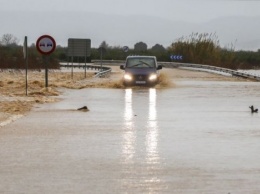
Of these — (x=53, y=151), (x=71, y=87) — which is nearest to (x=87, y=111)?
(x=53, y=151)

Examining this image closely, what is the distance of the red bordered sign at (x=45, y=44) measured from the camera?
103 ft

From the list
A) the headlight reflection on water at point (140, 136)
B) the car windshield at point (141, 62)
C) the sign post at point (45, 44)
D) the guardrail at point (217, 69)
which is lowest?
the guardrail at point (217, 69)

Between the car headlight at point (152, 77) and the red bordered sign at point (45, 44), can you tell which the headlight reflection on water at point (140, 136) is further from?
the car headlight at point (152, 77)

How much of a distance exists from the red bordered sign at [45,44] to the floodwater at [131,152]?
9.70m

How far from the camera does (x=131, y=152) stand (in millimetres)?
12516

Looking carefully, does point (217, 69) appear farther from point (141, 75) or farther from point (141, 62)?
point (141, 75)

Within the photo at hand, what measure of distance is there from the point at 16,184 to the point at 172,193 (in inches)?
78.1

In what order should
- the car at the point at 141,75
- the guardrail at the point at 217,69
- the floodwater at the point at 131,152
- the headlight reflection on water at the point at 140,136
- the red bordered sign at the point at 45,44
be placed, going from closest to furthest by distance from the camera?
the floodwater at the point at 131,152, the headlight reflection on water at the point at 140,136, the red bordered sign at the point at 45,44, the car at the point at 141,75, the guardrail at the point at 217,69

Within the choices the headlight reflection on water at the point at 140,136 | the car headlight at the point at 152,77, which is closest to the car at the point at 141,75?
the car headlight at the point at 152,77

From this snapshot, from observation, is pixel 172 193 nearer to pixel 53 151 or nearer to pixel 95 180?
pixel 95 180

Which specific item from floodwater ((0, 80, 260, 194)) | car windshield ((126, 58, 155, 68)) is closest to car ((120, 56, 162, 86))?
car windshield ((126, 58, 155, 68))

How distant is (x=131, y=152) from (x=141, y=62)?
26.6 m

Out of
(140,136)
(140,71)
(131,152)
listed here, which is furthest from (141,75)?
(131,152)

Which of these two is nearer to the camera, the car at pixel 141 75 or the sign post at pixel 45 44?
the sign post at pixel 45 44
